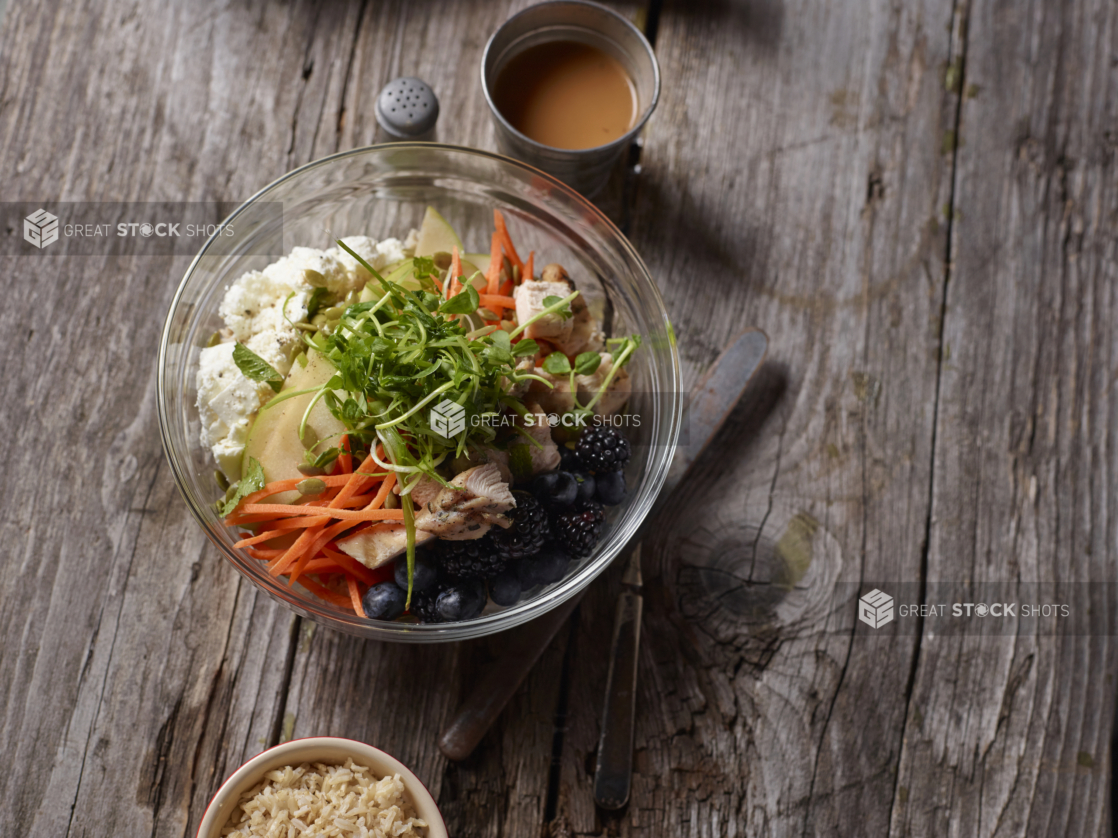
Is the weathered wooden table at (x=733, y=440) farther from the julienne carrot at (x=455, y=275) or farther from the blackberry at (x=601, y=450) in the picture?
the julienne carrot at (x=455, y=275)

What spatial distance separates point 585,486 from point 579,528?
0.34 feet

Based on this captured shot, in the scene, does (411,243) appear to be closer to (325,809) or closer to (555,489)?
(555,489)

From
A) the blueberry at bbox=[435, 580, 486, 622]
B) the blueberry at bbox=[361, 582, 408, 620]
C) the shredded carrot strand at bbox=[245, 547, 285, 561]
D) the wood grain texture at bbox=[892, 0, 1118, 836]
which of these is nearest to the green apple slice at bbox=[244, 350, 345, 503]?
the shredded carrot strand at bbox=[245, 547, 285, 561]

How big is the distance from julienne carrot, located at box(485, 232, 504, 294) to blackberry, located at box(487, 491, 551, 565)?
49 cm

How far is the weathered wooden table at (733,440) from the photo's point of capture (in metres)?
1.80

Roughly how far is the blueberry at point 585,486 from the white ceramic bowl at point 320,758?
0.66 meters

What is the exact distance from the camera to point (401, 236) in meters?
1.98

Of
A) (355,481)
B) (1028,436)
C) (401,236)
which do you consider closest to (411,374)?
(355,481)

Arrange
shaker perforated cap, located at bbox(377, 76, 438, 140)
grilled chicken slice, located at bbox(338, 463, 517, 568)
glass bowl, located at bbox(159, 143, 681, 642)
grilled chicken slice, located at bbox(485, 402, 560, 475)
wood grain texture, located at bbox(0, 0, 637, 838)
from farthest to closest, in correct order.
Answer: shaker perforated cap, located at bbox(377, 76, 438, 140)
wood grain texture, located at bbox(0, 0, 637, 838)
glass bowl, located at bbox(159, 143, 681, 642)
grilled chicken slice, located at bbox(485, 402, 560, 475)
grilled chicken slice, located at bbox(338, 463, 517, 568)

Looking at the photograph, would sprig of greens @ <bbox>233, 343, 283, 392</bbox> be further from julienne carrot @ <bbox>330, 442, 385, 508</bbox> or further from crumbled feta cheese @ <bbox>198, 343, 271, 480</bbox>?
julienne carrot @ <bbox>330, 442, 385, 508</bbox>

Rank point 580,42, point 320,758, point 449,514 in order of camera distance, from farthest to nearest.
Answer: point 580,42
point 320,758
point 449,514

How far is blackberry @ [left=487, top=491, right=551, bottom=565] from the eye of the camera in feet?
4.79

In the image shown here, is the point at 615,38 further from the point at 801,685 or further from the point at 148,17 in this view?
the point at 801,685

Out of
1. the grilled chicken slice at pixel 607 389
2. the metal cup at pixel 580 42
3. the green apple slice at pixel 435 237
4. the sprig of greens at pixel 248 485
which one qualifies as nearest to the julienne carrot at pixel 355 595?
the sprig of greens at pixel 248 485
